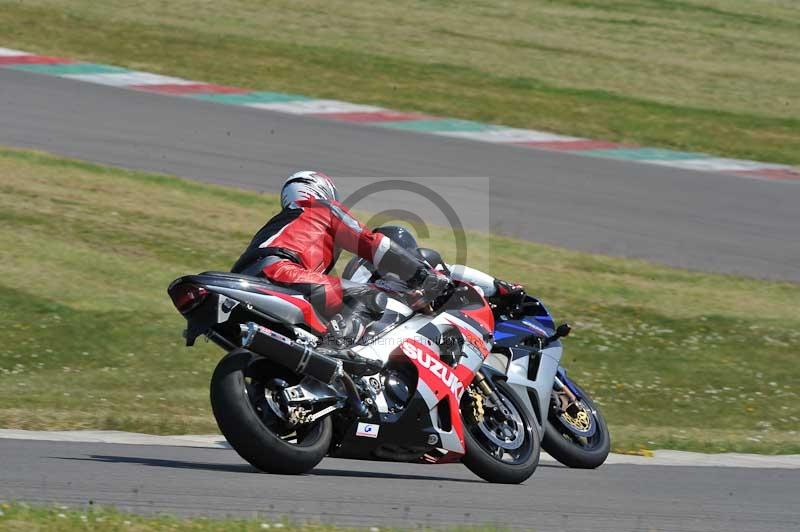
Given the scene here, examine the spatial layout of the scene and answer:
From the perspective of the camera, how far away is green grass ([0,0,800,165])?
22141mm

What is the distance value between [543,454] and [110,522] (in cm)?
438

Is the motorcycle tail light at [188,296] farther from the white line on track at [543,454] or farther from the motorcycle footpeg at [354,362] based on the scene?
the white line on track at [543,454]

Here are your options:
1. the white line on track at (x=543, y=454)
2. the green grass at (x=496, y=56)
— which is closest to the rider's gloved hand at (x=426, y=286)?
the white line on track at (x=543, y=454)

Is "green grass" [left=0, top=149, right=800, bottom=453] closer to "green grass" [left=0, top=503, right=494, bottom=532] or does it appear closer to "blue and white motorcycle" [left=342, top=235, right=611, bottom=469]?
"blue and white motorcycle" [left=342, top=235, right=611, bottom=469]

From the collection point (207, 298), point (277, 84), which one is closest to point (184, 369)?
point (207, 298)

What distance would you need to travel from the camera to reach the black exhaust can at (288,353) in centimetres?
644

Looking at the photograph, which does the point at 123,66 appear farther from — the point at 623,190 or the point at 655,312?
the point at 655,312

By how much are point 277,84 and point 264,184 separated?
227 inches

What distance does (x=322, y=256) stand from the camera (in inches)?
288

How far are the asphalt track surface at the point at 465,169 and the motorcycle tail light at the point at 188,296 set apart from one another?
855 centimetres

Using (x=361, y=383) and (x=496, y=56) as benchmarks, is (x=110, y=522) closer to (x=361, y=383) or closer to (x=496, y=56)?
(x=361, y=383)

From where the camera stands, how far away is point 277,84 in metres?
22.3

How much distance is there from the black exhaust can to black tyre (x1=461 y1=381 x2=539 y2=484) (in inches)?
42.7

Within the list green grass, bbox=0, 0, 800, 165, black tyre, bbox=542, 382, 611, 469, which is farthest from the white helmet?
green grass, bbox=0, 0, 800, 165
